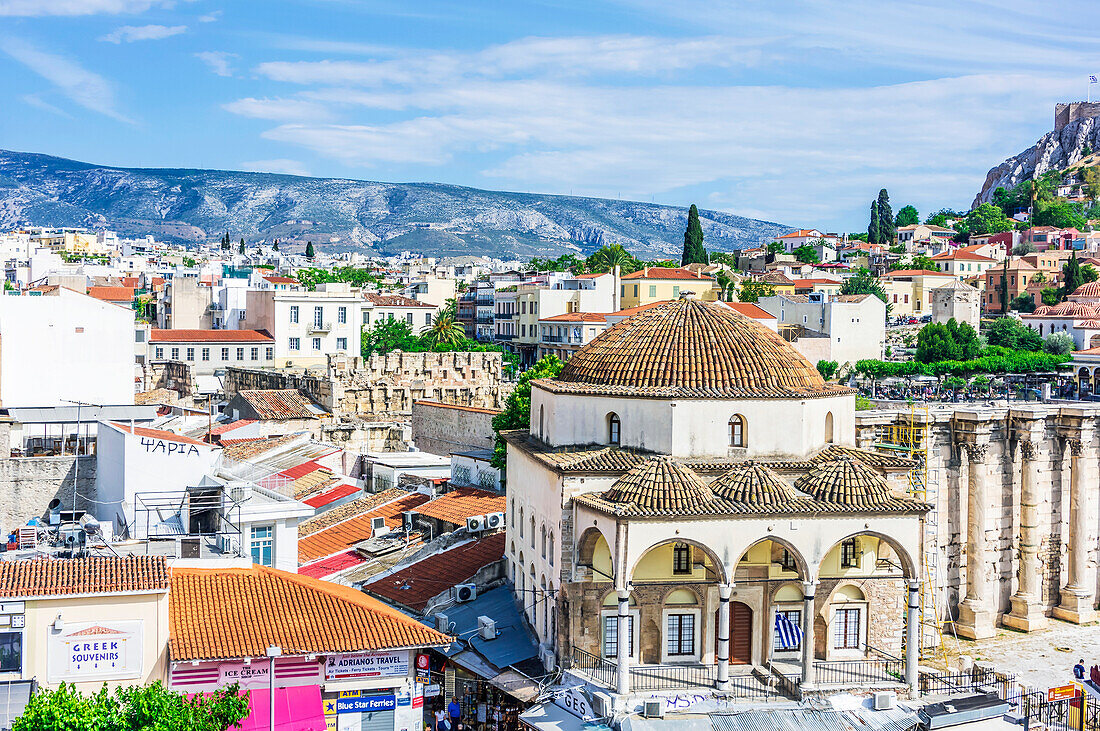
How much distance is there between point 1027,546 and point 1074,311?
5972 centimetres

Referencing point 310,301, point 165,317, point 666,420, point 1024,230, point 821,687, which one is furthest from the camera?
point 1024,230

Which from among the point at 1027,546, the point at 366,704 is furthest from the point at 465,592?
the point at 1027,546

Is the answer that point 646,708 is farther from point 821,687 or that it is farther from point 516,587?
point 516,587

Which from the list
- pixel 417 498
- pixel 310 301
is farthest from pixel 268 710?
pixel 310 301

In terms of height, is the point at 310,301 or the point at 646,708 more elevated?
the point at 310,301

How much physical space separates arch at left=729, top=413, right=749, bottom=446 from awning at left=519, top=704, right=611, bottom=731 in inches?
307

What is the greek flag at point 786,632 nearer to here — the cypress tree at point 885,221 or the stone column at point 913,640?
the stone column at point 913,640

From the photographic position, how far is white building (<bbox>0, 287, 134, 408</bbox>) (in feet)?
130

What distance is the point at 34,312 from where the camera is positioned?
40.2 m

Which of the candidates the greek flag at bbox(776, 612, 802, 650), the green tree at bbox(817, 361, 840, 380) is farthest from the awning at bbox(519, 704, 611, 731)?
the green tree at bbox(817, 361, 840, 380)

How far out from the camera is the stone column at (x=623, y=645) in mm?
25375

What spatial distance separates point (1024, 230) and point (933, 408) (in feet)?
408

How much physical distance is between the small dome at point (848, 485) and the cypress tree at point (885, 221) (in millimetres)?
144879

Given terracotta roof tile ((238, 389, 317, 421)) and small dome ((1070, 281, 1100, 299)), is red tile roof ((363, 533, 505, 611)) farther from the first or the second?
small dome ((1070, 281, 1100, 299))
